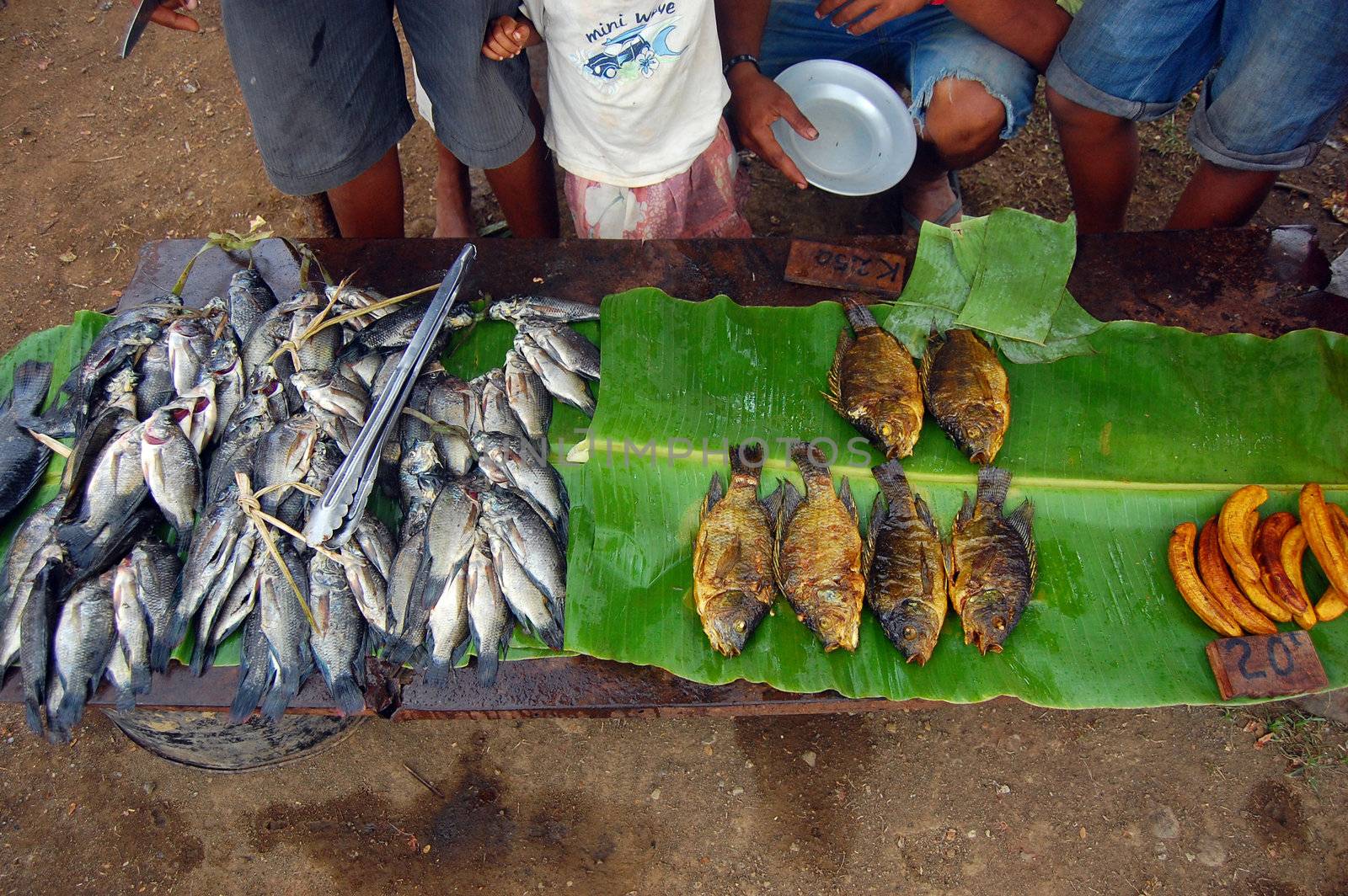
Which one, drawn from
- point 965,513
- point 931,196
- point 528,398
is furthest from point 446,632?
point 931,196

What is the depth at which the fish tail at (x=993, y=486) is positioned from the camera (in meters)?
2.82

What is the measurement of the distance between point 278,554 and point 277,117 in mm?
1750

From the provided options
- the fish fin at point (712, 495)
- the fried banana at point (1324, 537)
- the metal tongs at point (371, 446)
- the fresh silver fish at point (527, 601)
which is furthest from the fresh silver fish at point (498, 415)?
the fried banana at point (1324, 537)

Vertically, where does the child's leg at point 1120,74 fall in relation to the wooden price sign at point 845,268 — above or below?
above

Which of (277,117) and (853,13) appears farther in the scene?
(853,13)

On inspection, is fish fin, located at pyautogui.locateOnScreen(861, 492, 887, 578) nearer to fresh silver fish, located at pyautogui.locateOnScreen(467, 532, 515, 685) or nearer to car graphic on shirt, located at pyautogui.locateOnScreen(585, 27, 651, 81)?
fresh silver fish, located at pyautogui.locateOnScreen(467, 532, 515, 685)

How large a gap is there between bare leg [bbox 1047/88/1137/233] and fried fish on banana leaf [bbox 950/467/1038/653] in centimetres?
217

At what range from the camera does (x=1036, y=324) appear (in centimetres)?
306

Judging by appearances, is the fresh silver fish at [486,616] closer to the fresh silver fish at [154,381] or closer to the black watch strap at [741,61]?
the fresh silver fish at [154,381]

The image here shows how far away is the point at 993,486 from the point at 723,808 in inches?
79.2

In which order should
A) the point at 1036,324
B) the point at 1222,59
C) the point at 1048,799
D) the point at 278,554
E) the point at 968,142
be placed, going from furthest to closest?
the point at 968,142
the point at 1048,799
the point at 1222,59
the point at 1036,324
the point at 278,554

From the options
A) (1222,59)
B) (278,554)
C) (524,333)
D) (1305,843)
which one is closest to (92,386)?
(278,554)

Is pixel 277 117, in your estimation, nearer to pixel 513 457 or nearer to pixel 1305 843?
pixel 513 457

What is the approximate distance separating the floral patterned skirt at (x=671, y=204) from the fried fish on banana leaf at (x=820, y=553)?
142 centimetres
